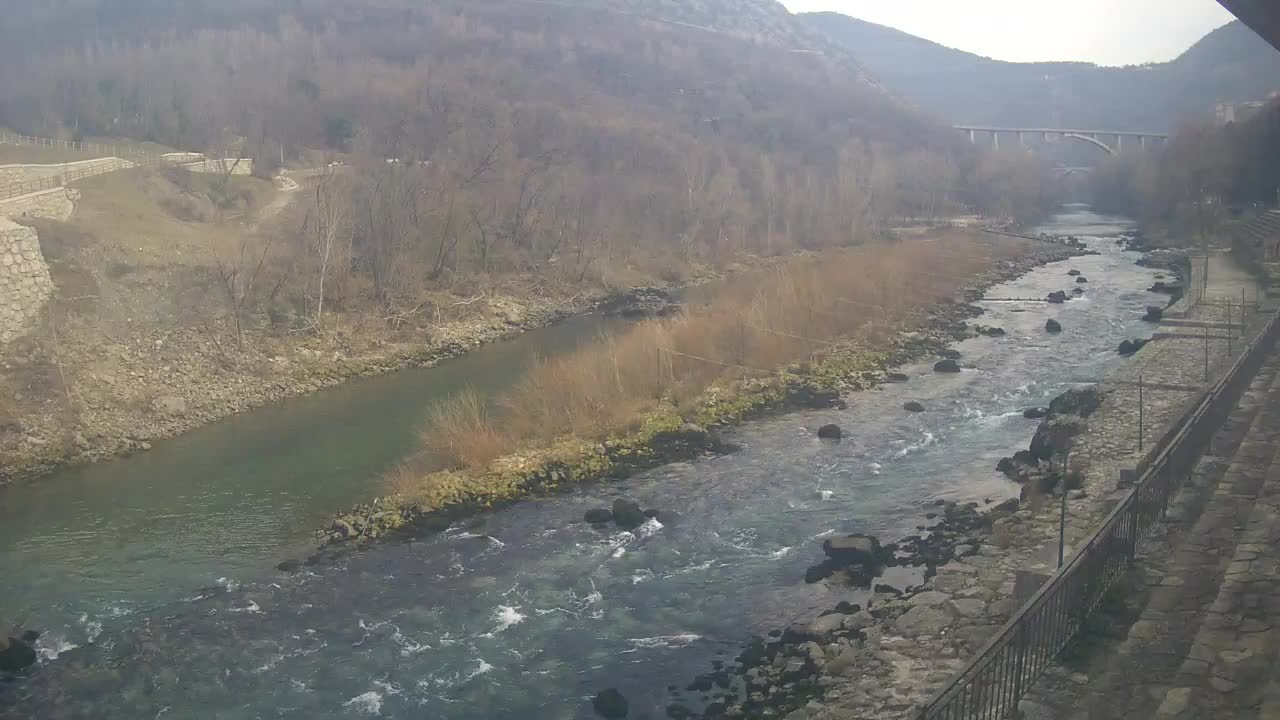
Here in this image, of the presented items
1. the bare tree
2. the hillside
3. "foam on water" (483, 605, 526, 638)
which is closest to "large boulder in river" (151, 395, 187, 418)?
the bare tree

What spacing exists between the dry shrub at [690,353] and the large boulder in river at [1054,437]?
6094mm

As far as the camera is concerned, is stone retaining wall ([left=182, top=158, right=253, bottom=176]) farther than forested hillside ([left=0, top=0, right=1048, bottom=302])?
No

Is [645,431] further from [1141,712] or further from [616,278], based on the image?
[616,278]

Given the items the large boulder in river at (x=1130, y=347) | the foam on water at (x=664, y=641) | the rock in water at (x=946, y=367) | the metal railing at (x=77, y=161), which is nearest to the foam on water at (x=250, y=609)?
the foam on water at (x=664, y=641)

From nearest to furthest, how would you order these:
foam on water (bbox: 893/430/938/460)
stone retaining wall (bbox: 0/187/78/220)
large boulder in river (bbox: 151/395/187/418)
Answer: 1. foam on water (bbox: 893/430/938/460)
2. large boulder in river (bbox: 151/395/187/418)
3. stone retaining wall (bbox: 0/187/78/220)

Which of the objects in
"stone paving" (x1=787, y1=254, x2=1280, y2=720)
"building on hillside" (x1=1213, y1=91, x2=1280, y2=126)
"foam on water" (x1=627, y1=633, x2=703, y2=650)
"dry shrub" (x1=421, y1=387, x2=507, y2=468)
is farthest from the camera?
"building on hillside" (x1=1213, y1=91, x2=1280, y2=126)

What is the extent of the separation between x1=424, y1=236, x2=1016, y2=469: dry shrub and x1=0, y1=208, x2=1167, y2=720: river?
1.76 metres

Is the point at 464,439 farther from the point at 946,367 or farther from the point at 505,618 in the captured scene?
the point at 946,367

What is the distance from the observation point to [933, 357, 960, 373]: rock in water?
2214 centimetres

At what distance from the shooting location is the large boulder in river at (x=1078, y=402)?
17.2 metres

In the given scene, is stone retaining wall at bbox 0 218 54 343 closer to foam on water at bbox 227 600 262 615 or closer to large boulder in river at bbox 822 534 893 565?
foam on water at bbox 227 600 262 615

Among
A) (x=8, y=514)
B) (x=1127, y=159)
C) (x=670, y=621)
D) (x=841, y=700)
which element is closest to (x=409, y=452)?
(x=8, y=514)

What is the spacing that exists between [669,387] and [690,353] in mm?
1845

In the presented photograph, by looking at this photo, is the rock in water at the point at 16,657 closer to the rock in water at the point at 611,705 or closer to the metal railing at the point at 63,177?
the rock in water at the point at 611,705
